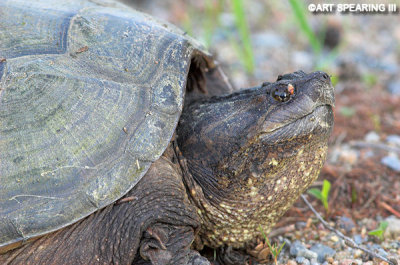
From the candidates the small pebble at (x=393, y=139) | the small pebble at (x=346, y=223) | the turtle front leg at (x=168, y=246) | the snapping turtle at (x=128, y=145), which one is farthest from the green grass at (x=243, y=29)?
the turtle front leg at (x=168, y=246)

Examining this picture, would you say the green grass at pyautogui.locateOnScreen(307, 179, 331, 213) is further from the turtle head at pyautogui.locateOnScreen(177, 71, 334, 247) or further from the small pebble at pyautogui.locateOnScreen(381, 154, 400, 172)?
the small pebble at pyautogui.locateOnScreen(381, 154, 400, 172)

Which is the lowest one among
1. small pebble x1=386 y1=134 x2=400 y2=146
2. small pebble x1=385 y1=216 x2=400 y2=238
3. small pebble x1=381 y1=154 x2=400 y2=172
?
small pebble x1=385 y1=216 x2=400 y2=238

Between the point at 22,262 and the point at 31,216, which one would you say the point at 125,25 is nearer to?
the point at 31,216

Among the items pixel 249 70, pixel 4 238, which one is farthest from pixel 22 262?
pixel 249 70

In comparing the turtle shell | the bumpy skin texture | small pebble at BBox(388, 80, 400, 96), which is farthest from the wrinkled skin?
small pebble at BBox(388, 80, 400, 96)

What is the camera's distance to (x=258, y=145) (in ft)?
8.54

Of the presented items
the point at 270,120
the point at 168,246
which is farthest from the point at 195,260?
the point at 270,120

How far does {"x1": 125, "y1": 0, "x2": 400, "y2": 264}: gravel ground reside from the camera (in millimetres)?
3158

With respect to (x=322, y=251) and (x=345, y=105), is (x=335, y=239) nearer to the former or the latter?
(x=322, y=251)

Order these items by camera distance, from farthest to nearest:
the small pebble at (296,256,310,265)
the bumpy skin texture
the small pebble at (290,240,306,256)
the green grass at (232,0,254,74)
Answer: the green grass at (232,0,254,74) → the small pebble at (290,240,306,256) → the small pebble at (296,256,310,265) → the bumpy skin texture

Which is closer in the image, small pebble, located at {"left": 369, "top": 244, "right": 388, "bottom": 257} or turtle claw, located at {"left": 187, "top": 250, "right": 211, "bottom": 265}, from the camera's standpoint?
turtle claw, located at {"left": 187, "top": 250, "right": 211, "bottom": 265}

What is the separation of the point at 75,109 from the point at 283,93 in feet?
4.06

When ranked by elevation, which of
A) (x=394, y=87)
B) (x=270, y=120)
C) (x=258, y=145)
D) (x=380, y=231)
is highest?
(x=270, y=120)

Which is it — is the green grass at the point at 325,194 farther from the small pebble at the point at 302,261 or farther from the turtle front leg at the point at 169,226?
the turtle front leg at the point at 169,226
